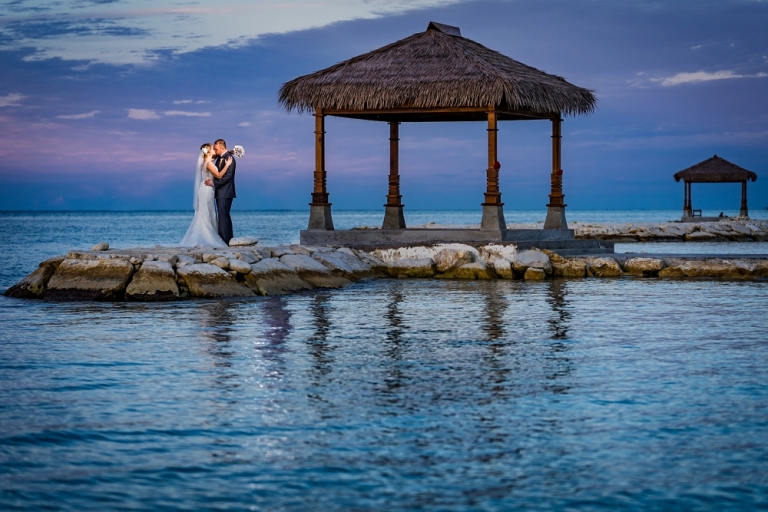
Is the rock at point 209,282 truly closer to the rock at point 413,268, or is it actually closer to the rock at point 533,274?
the rock at point 413,268

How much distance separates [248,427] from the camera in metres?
6.27

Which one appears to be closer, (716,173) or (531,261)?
(531,261)

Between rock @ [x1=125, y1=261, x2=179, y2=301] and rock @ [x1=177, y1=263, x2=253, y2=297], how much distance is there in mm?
198

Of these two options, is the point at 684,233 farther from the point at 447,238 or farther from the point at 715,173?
the point at 447,238

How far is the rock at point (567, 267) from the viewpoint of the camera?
1802 centimetres

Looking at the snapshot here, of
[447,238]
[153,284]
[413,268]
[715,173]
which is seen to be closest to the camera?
[153,284]

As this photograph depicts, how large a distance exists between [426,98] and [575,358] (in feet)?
33.2

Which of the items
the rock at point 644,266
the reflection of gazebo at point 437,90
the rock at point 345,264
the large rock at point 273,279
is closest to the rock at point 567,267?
the rock at point 644,266

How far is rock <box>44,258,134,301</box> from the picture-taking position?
Answer: 46.0 feet

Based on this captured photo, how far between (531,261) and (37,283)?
26.5ft

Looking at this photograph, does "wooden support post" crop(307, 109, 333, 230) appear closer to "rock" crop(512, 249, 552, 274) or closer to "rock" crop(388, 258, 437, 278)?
"rock" crop(388, 258, 437, 278)

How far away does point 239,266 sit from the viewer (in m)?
14.9

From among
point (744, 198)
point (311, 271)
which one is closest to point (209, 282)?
point (311, 271)

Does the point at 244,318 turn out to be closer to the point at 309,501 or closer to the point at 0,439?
the point at 0,439
